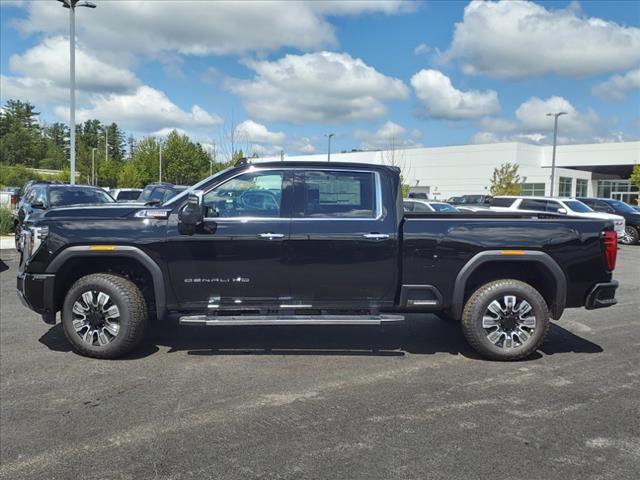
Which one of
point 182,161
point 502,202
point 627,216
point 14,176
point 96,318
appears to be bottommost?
point 96,318

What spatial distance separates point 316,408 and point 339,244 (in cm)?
168

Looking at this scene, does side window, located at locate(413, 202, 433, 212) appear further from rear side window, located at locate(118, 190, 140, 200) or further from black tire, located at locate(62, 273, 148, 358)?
rear side window, located at locate(118, 190, 140, 200)

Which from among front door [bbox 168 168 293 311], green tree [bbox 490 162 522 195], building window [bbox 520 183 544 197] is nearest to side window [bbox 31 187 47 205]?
front door [bbox 168 168 293 311]

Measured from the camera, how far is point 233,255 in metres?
5.25

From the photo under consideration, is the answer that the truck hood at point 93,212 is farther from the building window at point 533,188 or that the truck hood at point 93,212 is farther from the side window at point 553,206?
the building window at point 533,188

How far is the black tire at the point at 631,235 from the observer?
1952cm

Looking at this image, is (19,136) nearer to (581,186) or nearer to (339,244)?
(581,186)

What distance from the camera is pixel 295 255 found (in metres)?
5.28

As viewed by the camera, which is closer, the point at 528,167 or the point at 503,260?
the point at 503,260

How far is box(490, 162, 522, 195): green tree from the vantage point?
5334 centimetres

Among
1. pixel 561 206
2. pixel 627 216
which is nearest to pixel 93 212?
pixel 561 206

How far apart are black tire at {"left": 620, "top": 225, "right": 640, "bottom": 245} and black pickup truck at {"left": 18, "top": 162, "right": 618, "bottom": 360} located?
53.3 feet

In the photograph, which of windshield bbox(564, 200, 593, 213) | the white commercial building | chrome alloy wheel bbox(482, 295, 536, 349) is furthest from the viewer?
the white commercial building

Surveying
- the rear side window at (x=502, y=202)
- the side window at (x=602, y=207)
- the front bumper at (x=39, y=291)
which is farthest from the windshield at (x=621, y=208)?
the front bumper at (x=39, y=291)
